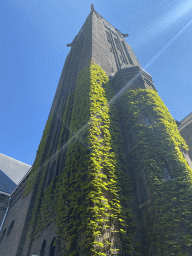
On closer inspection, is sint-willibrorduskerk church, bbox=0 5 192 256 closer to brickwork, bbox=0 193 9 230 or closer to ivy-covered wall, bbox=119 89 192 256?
ivy-covered wall, bbox=119 89 192 256

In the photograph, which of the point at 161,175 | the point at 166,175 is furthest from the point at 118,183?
the point at 166,175

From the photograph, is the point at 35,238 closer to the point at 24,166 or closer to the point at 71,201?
the point at 71,201

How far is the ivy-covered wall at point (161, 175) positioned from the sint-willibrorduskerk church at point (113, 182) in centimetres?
3

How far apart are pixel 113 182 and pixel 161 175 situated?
203 cm

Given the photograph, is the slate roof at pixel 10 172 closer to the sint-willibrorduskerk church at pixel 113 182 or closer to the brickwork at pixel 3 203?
the brickwork at pixel 3 203

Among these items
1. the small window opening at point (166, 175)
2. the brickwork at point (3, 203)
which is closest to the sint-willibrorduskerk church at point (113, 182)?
the small window opening at point (166, 175)

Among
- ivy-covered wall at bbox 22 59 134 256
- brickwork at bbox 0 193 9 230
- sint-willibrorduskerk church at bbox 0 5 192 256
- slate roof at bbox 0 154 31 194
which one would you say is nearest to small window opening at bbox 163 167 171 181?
sint-willibrorduskerk church at bbox 0 5 192 256

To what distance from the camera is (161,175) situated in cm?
889

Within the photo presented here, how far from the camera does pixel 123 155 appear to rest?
1107 centimetres

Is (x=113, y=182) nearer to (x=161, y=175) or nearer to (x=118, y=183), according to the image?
(x=118, y=183)

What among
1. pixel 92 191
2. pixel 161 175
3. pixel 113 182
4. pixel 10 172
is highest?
pixel 10 172

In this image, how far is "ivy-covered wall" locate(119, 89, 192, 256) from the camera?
723 centimetres

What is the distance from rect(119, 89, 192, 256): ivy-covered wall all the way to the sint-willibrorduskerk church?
0.11 feet

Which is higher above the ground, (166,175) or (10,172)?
(10,172)
